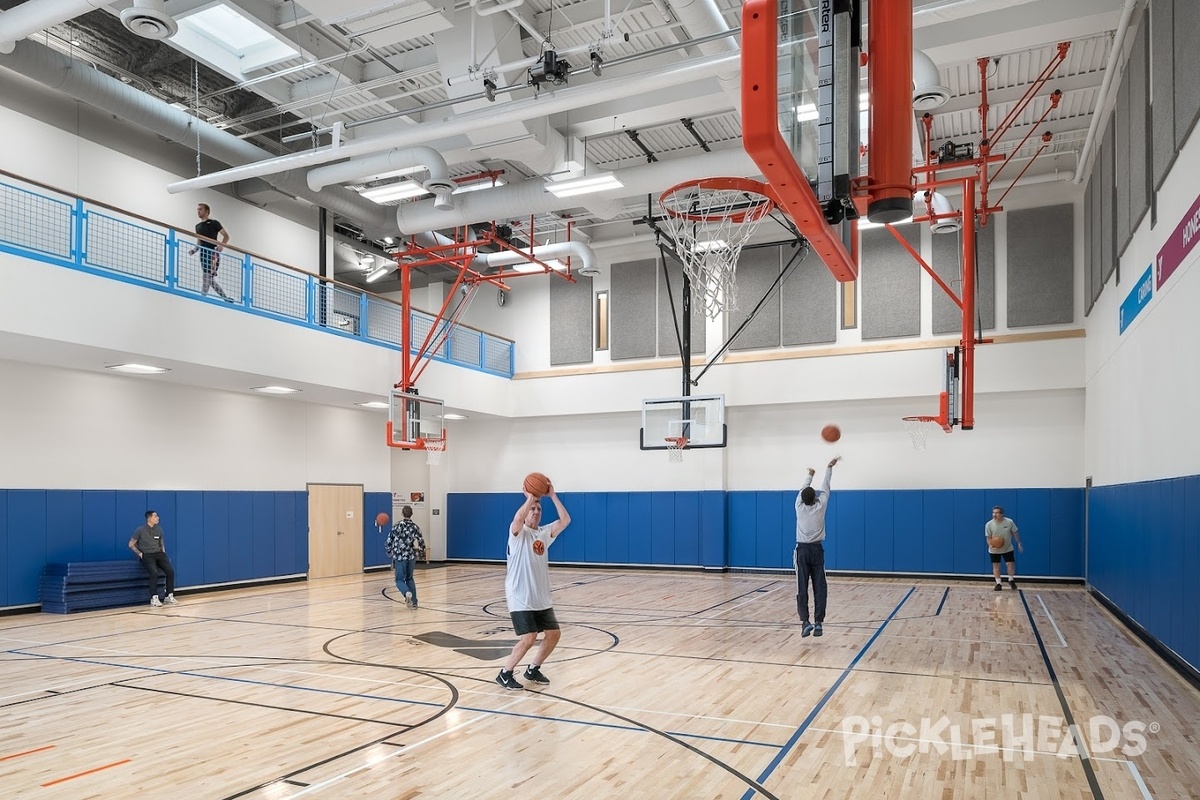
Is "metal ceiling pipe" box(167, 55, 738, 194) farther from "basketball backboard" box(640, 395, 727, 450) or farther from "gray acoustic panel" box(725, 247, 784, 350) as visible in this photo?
"gray acoustic panel" box(725, 247, 784, 350)

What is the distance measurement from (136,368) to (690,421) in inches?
469

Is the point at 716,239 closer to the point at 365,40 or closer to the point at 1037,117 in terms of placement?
the point at 365,40

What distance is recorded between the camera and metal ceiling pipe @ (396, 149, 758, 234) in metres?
16.2

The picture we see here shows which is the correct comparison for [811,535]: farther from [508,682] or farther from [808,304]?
[808,304]

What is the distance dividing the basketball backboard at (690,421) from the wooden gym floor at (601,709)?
7.55 m

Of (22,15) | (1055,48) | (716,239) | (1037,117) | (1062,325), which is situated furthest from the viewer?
(1062,325)

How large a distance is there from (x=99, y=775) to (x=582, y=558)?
18.2m

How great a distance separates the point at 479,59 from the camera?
1267 centimetres

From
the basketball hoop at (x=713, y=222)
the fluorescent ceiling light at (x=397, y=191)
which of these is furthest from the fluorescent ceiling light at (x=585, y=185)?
the basketball hoop at (x=713, y=222)

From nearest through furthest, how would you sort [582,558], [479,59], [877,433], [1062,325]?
[479,59] → [1062,325] → [877,433] → [582,558]

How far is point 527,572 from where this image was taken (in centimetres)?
803

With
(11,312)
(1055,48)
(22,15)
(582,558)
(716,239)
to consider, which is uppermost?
(1055,48)

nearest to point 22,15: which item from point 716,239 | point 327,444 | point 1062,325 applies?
point 716,239

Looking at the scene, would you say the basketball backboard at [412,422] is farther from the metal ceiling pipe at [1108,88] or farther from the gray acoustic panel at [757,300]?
the metal ceiling pipe at [1108,88]
